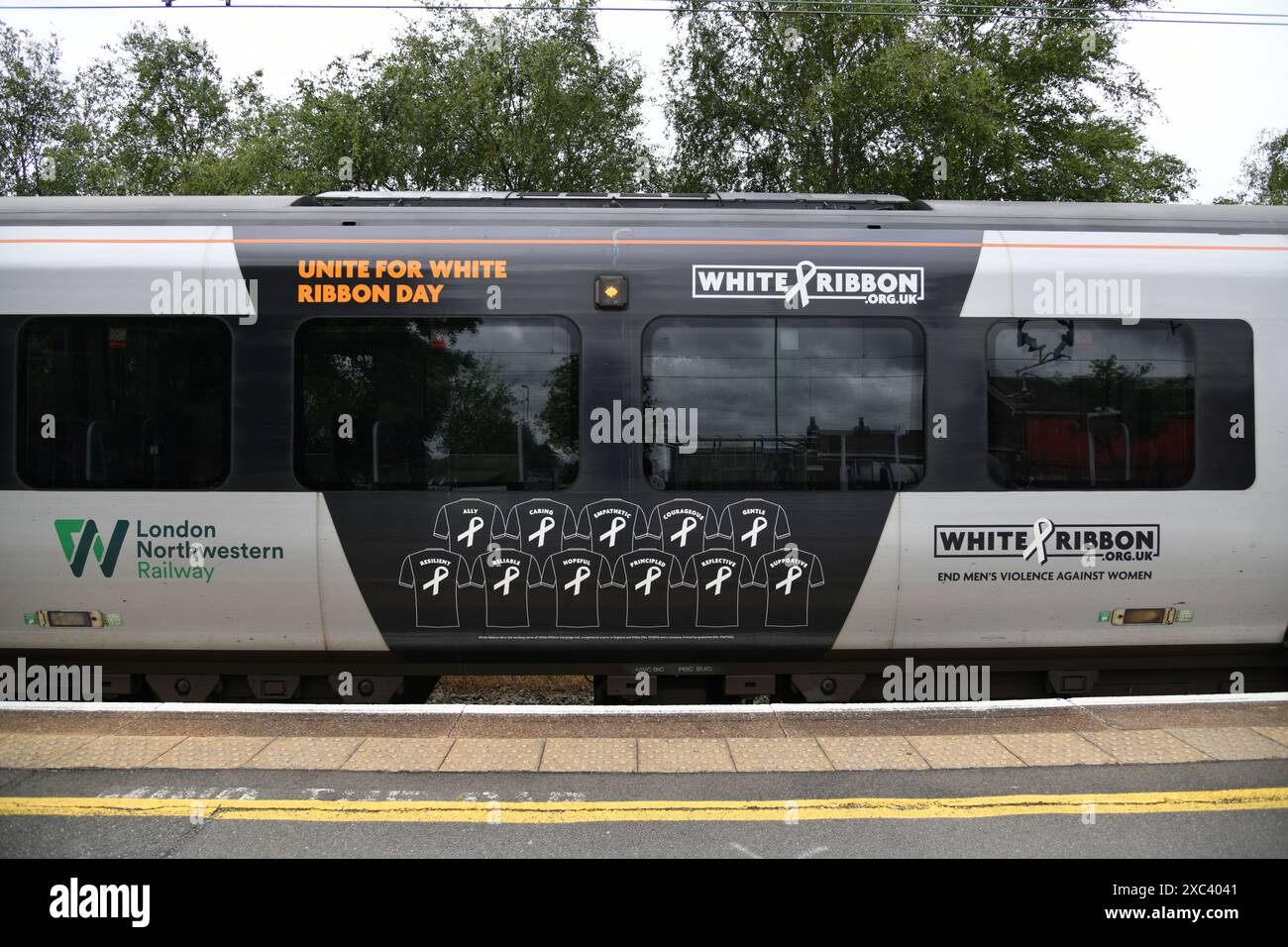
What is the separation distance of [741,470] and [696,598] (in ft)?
2.72

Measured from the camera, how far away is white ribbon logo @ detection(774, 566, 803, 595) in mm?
5164

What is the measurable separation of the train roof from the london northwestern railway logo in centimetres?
37

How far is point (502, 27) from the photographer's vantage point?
62.0 feet

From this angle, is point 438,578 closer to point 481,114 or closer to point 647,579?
point 647,579

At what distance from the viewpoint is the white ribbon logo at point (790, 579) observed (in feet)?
16.9

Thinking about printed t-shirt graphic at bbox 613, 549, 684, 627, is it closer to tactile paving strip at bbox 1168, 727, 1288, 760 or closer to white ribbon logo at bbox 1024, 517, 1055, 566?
white ribbon logo at bbox 1024, 517, 1055, 566

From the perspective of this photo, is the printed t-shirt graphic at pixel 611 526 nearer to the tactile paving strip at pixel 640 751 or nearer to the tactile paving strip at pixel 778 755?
the tactile paving strip at pixel 640 751

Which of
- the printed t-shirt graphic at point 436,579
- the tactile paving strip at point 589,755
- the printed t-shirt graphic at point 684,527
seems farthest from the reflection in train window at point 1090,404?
the printed t-shirt graphic at point 436,579

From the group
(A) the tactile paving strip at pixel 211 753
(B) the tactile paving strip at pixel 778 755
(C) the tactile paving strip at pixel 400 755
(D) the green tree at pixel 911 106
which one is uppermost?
(D) the green tree at pixel 911 106

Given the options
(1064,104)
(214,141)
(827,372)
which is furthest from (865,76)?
(214,141)

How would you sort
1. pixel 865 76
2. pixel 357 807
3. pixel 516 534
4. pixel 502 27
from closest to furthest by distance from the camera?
pixel 357 807 < pixel 516 534 < pixel 865 76 < pixel 502 27

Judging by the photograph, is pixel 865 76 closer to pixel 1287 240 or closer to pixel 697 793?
pixel 1287 240

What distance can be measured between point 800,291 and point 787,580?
5.82 feet

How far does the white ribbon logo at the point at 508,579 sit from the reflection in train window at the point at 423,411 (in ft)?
1.63
